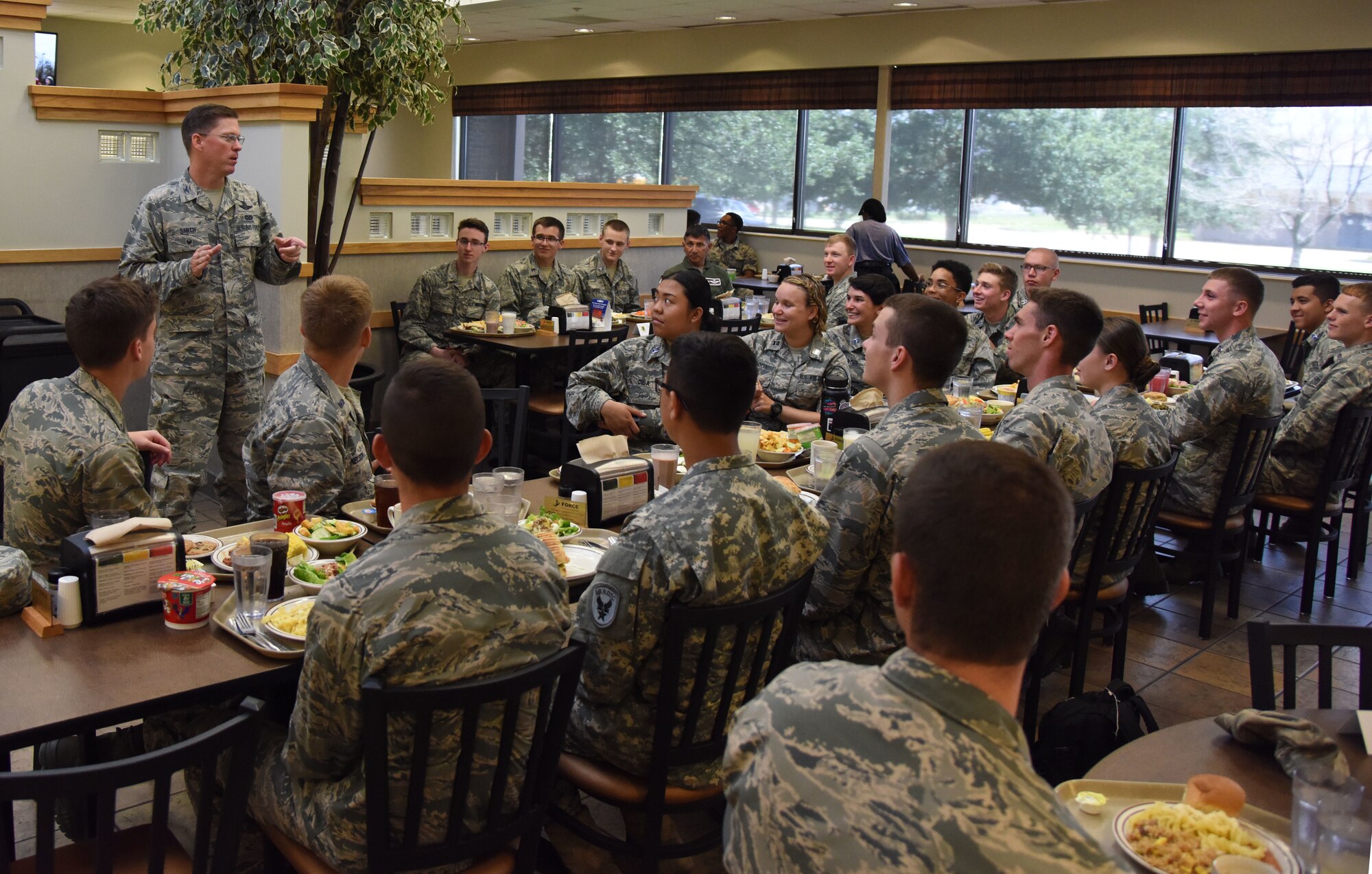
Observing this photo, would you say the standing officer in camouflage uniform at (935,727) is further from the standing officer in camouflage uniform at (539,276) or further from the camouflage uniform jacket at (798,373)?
the standing officer in camouflage uniform at (539,276)

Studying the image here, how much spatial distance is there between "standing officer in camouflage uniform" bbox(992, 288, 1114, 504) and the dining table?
123 centimetres

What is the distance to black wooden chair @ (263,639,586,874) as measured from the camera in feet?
5.74

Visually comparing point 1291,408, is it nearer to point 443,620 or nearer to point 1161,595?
point 1161,595

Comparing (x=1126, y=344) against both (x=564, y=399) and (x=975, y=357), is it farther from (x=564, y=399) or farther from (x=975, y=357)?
(x=564, y=399)

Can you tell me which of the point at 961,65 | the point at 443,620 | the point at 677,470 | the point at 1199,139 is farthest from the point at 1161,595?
the point at 961,65

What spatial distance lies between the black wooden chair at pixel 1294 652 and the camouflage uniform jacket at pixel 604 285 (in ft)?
18.5

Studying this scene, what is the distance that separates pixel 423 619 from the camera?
1787 mm

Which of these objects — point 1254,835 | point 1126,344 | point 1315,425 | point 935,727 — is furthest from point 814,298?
point 935,727

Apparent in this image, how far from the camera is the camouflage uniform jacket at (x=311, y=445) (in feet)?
9.59

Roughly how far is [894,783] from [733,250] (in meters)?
10.5

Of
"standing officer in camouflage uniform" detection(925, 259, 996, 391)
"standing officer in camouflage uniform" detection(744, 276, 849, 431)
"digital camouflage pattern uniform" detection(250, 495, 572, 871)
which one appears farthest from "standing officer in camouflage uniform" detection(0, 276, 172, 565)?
"standing officer in camouflage uniform" detection(925, 259, 996, 391)

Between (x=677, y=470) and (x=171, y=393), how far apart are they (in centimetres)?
260

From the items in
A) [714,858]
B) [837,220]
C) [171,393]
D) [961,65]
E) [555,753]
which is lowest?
[714,858]

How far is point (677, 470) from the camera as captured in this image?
3.27m
